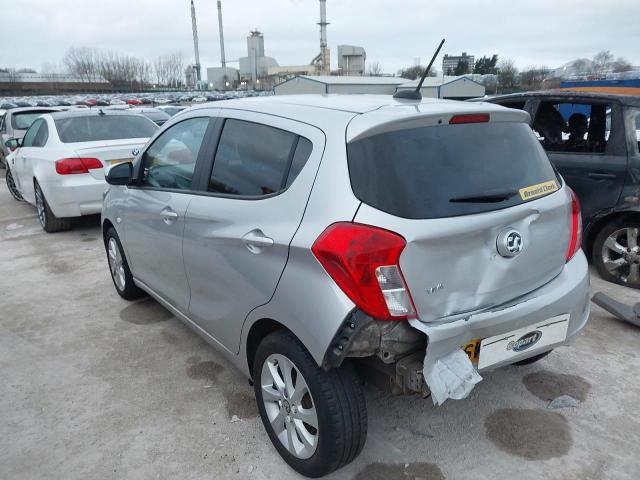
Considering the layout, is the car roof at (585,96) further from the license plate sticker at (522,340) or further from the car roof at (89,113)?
the car roof at (89,113)

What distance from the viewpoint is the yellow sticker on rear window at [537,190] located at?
2.35 metres

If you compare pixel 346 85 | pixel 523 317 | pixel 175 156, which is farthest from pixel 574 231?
pixel 346 85

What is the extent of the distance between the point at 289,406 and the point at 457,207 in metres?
1.17

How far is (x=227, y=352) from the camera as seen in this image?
2.82m

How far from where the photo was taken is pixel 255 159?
2.57 m

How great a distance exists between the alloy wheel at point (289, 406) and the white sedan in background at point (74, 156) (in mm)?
4886

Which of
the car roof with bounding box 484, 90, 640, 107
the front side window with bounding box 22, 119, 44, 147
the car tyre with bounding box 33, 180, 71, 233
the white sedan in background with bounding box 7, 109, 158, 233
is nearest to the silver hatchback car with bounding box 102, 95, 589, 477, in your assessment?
the car roof with bounding box 484, 90, 640, 107

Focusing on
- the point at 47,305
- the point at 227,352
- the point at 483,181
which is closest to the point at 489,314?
the point at 483,181

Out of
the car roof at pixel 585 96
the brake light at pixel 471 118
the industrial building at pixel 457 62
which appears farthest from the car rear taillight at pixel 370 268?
the industrial building at pixel 457 62

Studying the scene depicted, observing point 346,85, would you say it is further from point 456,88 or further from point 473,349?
point 473,349

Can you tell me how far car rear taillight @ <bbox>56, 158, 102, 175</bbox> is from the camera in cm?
636

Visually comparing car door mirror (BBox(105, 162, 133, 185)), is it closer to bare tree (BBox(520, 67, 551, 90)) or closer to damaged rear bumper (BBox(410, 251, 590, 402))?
damaged rear bumper (BBox(410, 251, 590, 402))

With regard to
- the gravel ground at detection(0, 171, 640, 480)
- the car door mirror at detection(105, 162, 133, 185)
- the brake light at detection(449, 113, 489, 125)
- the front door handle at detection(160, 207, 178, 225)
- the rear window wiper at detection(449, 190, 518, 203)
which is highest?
the brake light at detection(449, 113, 489, 125)

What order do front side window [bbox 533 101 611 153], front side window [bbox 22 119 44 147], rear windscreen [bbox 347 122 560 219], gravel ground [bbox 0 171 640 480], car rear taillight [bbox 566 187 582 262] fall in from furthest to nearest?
front side window [bbox 22 119 44 147], front side window [bbox 533 101 611 153], car rear taillight [bbox 566 187 582 262], gravel ground [bbox 0 171 640 480], rear windscreen [bbox 347 122 560 219]
